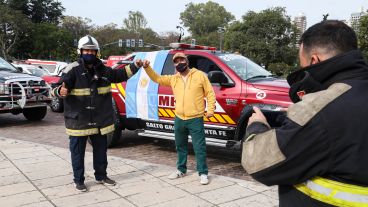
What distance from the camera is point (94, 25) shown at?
71.6 m

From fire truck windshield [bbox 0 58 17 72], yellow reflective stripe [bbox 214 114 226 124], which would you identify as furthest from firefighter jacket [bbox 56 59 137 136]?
fire truck windshield [bbox 0 58 17 72]

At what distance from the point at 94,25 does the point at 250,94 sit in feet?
227

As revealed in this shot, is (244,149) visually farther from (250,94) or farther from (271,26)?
(271,26)

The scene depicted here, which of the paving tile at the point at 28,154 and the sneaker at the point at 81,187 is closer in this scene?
the sneaker at the point at 81,187

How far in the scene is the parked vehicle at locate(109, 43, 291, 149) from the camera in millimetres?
5848

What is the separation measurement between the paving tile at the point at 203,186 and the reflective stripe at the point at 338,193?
135 inches

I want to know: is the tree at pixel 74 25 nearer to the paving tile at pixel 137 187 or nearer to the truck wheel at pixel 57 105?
the truck wheel at pixel 57 105

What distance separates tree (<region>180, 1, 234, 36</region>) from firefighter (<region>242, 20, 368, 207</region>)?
348ft

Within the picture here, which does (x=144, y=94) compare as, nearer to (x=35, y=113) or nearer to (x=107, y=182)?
(x=107, y=182)

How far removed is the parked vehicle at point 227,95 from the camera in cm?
585

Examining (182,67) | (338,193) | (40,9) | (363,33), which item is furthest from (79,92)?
(40,9)

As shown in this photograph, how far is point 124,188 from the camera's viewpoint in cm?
512

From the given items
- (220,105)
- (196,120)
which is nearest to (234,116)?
(220,105)

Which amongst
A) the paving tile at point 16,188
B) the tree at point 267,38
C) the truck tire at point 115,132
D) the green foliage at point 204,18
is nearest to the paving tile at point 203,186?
the paving tile at point 16,188
